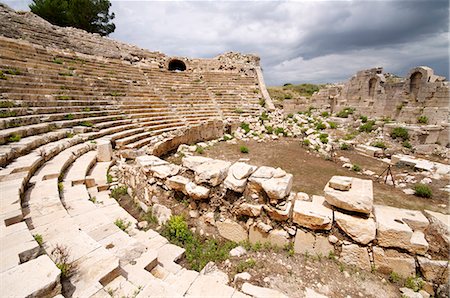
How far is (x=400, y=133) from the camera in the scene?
9555mm

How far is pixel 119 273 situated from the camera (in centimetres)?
204

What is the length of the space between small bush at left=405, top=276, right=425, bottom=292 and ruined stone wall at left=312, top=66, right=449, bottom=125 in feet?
36.6

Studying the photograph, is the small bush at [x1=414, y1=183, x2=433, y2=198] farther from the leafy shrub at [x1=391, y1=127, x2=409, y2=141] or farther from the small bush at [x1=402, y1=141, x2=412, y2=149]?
the leafy shrub at [x1=391, y1=127, x2=409, y2=141]

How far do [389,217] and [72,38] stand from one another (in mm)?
18570

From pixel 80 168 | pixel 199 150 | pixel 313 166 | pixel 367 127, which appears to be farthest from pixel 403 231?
pixel 367 127

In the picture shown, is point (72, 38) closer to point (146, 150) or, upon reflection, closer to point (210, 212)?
point (146, 150)

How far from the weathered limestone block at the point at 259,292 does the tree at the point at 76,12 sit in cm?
2819

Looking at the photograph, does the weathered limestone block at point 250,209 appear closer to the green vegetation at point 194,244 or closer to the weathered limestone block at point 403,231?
the green vegetation at point 194,244

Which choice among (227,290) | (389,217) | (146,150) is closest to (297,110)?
(146,150)

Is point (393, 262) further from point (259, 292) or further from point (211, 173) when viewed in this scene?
point (211, 173)

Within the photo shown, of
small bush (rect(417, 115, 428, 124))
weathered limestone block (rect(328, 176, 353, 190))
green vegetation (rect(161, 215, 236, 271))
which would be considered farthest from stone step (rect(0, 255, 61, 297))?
small bush (rect(417, 115, 428, 124))

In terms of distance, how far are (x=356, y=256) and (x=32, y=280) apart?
3661 millimetres

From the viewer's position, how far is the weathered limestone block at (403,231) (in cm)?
259

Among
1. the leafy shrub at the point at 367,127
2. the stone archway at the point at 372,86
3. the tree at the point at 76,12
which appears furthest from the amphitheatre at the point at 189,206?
the tree at the point at 76,12
